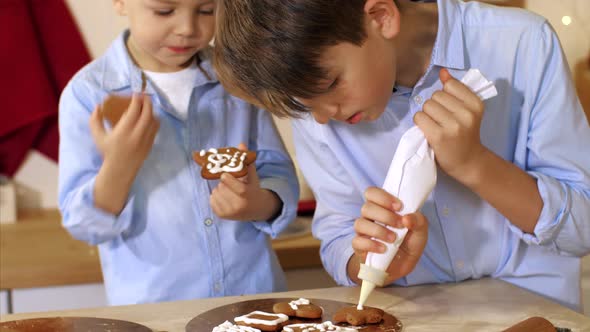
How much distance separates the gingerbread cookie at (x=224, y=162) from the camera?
4.60 feet

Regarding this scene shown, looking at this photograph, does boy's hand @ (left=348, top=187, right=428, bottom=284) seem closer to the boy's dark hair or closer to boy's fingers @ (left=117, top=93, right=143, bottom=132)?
the boy's dark hair

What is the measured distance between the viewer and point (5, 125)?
2291 millimetres

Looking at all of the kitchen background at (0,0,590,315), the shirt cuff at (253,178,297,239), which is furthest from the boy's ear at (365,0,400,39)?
the kitchen background at (0,0,590,315)

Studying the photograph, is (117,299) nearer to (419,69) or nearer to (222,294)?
(222,294)

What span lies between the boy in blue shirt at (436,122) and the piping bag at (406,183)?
0.05ft

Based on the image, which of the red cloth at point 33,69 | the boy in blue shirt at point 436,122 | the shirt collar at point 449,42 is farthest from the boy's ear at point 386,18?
the red cloth at point 33,69

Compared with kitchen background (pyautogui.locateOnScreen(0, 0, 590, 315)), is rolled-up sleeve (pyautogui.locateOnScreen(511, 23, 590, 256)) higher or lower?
higher

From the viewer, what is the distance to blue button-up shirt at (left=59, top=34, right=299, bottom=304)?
4.97 feet

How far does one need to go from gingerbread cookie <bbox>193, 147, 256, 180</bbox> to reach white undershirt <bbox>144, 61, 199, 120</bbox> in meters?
0.16

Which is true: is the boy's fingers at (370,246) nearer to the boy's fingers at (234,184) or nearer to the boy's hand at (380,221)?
the boy's hand at (380,221)

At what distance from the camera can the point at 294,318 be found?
113cm

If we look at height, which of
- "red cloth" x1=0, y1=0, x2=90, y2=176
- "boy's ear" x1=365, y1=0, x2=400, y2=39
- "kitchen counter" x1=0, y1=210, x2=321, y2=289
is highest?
"boy's ear" x1=365, y1=0, x2=400, y2=39

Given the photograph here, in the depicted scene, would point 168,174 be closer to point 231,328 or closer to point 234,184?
point 234,184

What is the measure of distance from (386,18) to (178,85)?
0.53 meters
